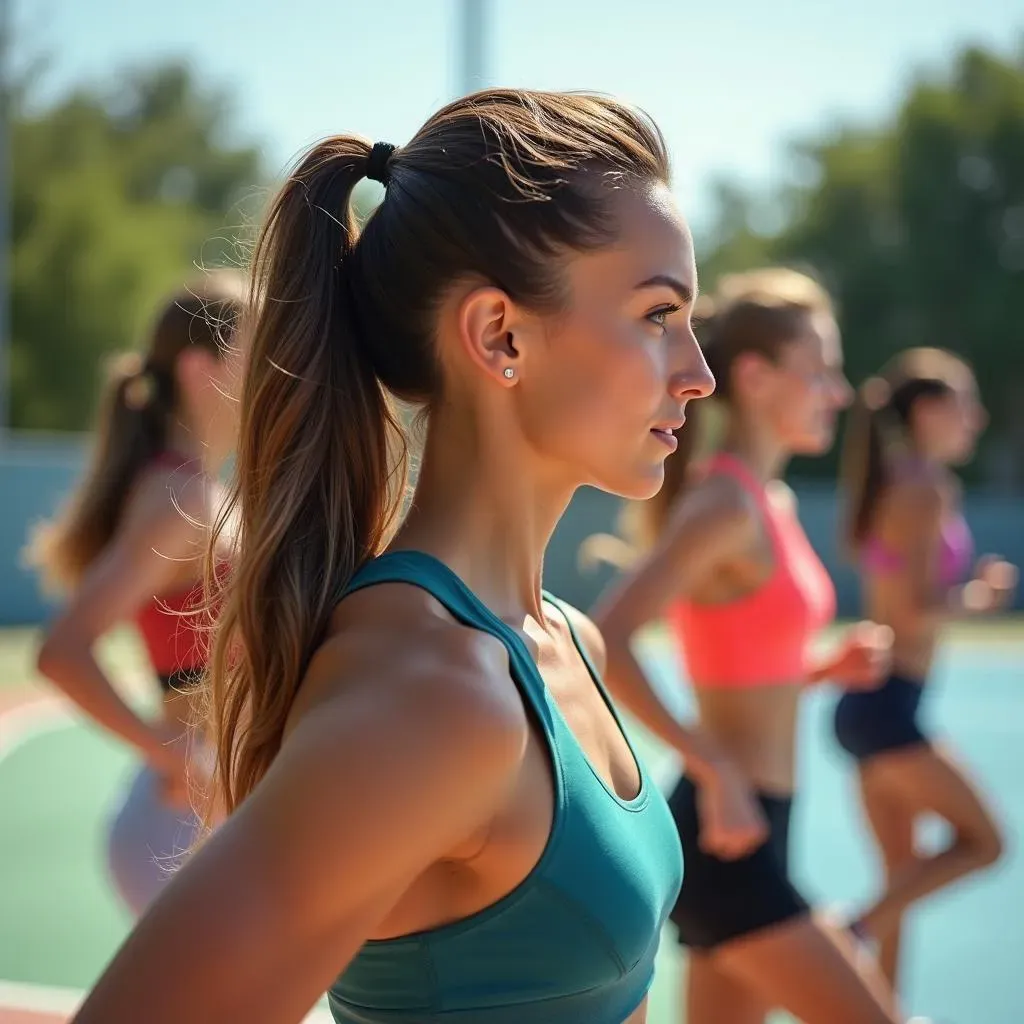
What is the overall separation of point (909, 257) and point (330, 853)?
3808 centimetres

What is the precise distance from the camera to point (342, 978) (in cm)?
150

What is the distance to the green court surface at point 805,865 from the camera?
16.5 ft

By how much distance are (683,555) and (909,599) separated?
89.7 inches

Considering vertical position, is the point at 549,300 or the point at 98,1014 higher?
the point at 549,300

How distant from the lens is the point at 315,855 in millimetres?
1156

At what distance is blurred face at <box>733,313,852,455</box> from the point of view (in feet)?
12.6

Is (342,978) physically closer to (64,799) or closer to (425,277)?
(425,277)

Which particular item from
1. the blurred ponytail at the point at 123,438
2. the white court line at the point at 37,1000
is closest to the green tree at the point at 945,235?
the blurred ponytail at the point at 123,438

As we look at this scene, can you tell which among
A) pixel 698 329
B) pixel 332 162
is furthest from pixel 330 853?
pixel 698 329

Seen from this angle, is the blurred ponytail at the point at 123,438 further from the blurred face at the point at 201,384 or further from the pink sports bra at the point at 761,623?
the pink sports bra at the point at 761,623

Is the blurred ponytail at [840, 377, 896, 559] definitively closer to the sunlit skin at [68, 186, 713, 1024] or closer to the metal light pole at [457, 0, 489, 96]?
the sunlit skin at [68, 186, 713, 1024]

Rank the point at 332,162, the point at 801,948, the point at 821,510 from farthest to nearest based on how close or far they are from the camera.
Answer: the point at 821,510, the point at 801,948, the point at 332,162

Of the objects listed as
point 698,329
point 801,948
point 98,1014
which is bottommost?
point 801,948

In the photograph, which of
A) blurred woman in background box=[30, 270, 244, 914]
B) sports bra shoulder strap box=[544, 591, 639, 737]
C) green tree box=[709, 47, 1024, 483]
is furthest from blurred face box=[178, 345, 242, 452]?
green tree box=[709, 47, 1024, 483]
